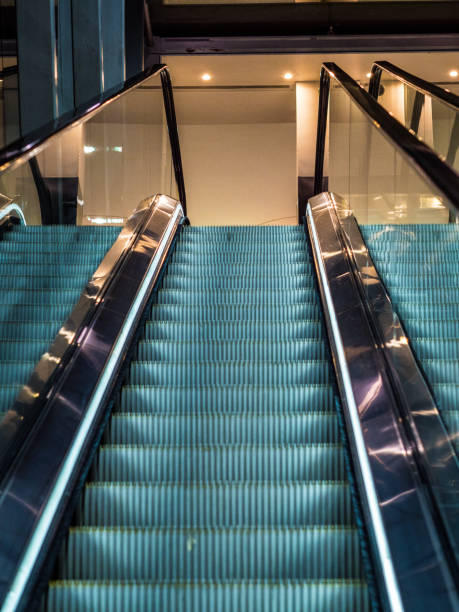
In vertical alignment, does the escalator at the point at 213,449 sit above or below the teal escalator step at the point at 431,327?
below

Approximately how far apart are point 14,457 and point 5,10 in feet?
20.2

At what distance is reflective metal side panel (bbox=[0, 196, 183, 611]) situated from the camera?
2.17 metres

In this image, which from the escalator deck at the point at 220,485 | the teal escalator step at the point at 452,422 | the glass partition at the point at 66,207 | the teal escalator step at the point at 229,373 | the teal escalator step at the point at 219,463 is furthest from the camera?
the teal escalator step at the point at 229,373

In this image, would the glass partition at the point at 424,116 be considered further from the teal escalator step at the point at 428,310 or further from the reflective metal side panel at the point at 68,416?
the reflective metal side panel at the point at 68,416

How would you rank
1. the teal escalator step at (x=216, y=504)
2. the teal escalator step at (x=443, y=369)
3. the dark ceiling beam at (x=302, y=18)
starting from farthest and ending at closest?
the dark ceiling beam at (x=302, y=18) < the teal escalator step at (x=443, y=369) < the teal escalator step at (x=216, y=504)

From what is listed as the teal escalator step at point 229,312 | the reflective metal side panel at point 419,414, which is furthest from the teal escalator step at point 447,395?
the teal escalator step at point 229,312

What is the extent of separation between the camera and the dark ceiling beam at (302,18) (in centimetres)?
1133

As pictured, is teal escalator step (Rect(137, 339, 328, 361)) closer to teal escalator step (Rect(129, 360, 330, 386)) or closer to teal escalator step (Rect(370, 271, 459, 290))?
teal escalator step (Rect(129, 360, 330, 386))

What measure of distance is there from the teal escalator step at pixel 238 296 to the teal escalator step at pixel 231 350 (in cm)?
68

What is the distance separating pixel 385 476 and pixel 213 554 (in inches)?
26.6

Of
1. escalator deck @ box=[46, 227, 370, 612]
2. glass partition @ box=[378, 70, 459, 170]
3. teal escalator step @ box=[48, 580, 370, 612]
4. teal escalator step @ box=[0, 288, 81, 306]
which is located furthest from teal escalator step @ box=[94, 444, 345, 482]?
glass partition @ box=[378, 70, 459, 170]

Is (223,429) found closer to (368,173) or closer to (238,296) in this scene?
(238,296)

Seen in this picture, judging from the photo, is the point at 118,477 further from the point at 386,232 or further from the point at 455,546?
the point at 386,232

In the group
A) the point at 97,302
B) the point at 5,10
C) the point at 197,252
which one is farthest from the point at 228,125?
the point at 97,302
